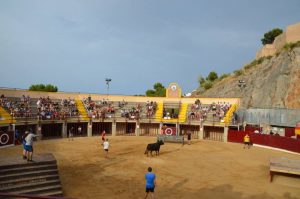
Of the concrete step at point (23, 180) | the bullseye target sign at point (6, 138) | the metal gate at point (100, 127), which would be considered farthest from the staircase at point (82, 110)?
the concrete step at point (23, 180)

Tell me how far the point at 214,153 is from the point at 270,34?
86.9 meters

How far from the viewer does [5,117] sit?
33.1 metres

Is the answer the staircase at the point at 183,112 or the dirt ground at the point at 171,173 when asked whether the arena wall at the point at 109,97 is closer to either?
the staircase at the point at 183,112

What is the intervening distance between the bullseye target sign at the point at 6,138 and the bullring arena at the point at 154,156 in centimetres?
13

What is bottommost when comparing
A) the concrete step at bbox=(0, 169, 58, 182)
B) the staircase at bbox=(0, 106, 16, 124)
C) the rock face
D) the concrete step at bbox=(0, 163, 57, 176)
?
the concrete step at bbox=(0, 169, 58, 182)

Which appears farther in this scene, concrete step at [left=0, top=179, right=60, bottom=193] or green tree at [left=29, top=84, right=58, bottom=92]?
green tree at [left=29, top=84, right=58, bottom=92]

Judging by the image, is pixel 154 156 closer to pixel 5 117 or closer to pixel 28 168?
pixel 28 168

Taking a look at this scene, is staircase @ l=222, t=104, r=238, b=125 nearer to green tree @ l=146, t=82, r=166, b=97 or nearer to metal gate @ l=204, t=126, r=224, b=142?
metal gate @ l=204, t=126, r=224, b=142

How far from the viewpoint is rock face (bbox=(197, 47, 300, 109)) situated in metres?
49.4

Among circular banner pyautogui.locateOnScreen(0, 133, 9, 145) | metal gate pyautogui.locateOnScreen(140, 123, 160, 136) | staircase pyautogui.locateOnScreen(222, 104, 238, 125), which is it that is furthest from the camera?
metal gate pyautogui.locateOnScreen(140, 123, 160, 136)

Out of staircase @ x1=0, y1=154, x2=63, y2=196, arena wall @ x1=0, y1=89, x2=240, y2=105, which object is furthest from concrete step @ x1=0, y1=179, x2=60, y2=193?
arena wall @ x1=0, y1=89, x2=240, y2=105

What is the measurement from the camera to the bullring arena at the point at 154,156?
57.3 feet

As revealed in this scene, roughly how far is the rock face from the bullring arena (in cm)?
1086

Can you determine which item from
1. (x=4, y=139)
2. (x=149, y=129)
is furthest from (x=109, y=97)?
(x=4, y=139)
